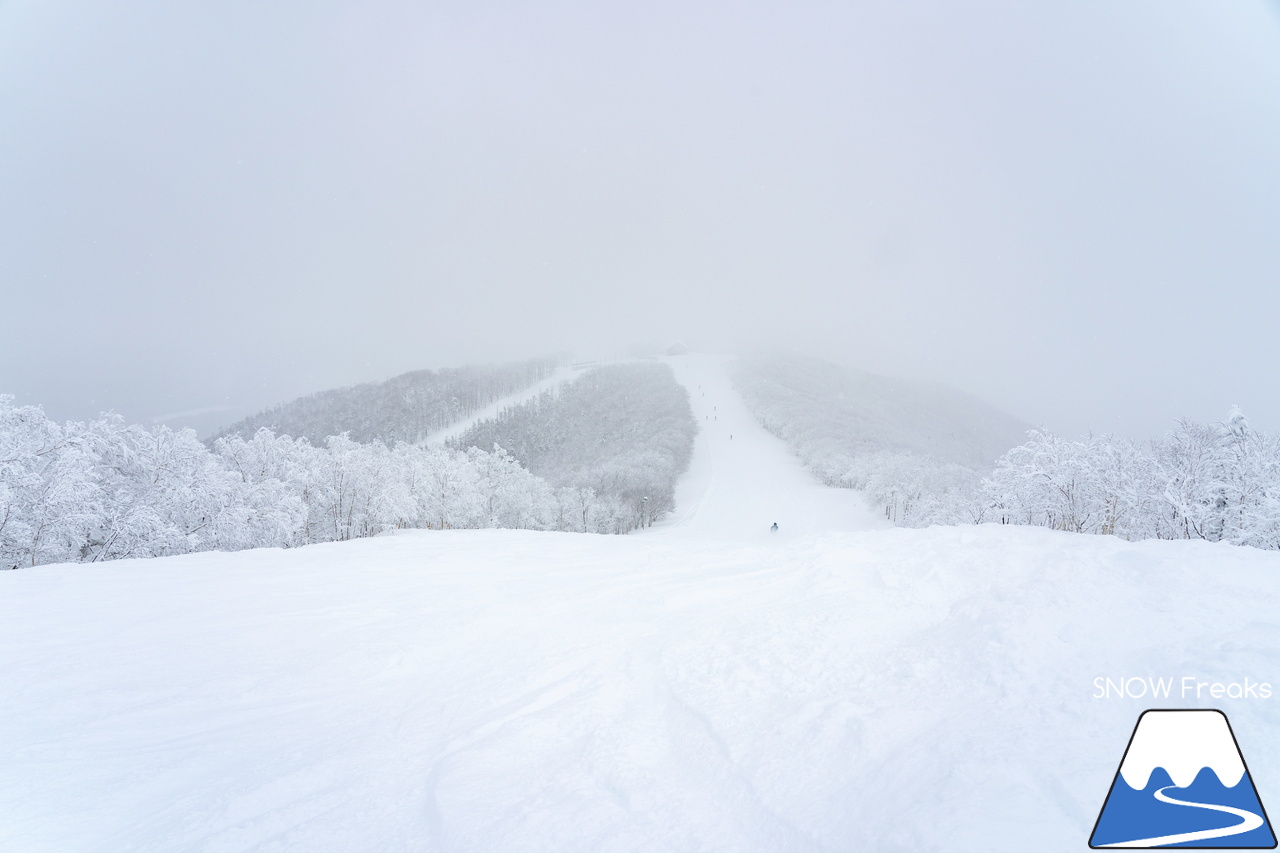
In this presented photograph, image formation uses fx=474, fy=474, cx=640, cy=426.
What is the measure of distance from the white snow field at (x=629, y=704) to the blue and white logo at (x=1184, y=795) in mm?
105

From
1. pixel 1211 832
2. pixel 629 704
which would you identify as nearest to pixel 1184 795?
pixel 1211 832

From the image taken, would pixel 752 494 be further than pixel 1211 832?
Yes

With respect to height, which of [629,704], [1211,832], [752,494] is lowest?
[752,494]

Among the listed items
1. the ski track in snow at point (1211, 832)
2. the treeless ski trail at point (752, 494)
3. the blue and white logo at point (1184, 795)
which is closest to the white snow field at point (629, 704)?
the blue and white logo at point (1184, 795)

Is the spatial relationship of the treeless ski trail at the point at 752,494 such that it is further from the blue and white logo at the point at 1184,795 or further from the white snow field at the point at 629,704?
the blue and white logo at the point at 1184,795

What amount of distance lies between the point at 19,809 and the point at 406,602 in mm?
5106

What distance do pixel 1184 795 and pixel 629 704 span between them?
164 inches

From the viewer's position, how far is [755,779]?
375cm

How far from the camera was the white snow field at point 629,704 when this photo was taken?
335 cm

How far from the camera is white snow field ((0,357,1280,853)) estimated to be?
3.35 meters

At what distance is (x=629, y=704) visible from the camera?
5.15 meters

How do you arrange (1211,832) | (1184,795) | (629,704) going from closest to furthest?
(1211,832) → (1184,795) → (629,704)

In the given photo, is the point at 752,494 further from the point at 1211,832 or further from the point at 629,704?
the point at 1211,832

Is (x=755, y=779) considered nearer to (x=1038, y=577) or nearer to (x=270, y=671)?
(x=1038, y=577)
